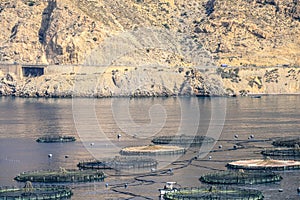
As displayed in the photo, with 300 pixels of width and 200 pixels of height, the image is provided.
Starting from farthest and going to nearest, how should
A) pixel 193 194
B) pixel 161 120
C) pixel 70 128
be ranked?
pixel 161 120 < pixel 70 128 < pixel 193 194

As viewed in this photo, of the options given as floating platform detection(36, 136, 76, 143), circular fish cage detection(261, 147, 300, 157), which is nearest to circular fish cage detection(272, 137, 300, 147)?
circular fish cage detection(261, 147, 300, 157)

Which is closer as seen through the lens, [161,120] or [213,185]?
[213,185]

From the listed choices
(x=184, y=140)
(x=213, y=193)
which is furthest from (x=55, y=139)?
(x=213, y=193)

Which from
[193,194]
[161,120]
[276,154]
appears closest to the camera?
[193,194]

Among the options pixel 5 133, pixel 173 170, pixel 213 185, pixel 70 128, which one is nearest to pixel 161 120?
pixel 70 128

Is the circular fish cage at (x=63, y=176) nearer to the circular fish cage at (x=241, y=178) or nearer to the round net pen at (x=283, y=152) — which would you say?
the circular fish cage at (x=241, y=178)

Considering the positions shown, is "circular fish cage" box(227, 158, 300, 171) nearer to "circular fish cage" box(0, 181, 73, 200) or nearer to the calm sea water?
Answer: the calm sea water

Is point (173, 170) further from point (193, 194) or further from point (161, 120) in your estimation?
point (161, 120)

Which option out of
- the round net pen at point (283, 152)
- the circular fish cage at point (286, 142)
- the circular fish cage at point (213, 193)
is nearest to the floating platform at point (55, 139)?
the circular fish cage at point (286, 142)
